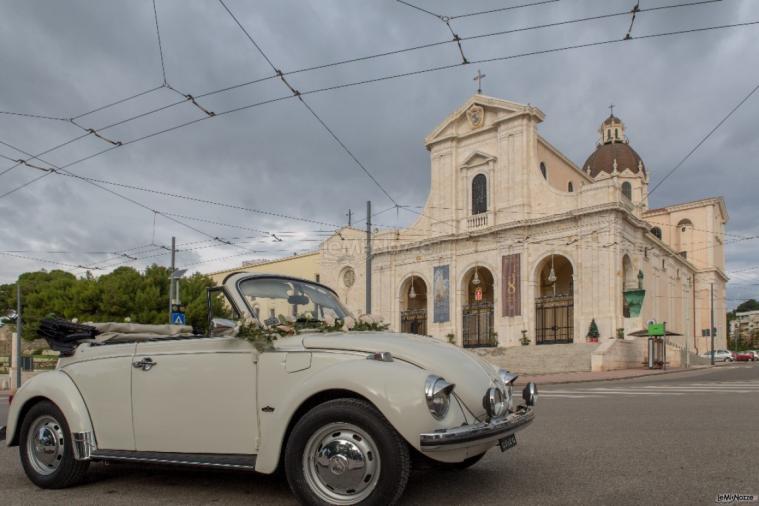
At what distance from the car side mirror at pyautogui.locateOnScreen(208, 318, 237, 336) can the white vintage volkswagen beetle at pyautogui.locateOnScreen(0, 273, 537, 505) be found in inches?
0.4

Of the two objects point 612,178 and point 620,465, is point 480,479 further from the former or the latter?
point 612,178

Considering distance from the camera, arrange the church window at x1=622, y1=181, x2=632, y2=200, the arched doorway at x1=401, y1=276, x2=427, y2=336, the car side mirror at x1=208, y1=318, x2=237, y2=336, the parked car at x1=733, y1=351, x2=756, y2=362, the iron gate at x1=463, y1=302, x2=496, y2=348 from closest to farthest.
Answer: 1. the car side mirror at x1=208, y1=318, x2=237, y2=336
2. the iron gate at x1=463, y1=302, x2=496, y2=348
3. the arched doorway at x1=401, y1=276, x2=427, y2=336
4. the church window at x1=622, y1=181, x2=632, y2=200
5. the parked car at x1=733, y1=351, x2=756, y2=362

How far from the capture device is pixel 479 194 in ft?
147

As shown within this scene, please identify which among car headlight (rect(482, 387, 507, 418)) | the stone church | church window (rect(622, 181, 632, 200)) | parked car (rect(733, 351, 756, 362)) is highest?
church window (rect(622, 181, 632, 200))

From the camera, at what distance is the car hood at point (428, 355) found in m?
4.06

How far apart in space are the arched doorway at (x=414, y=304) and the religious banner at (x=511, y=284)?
24.9 feet

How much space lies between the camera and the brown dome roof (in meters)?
65.8

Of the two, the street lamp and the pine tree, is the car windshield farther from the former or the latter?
the pine tree

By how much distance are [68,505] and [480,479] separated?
2.93m

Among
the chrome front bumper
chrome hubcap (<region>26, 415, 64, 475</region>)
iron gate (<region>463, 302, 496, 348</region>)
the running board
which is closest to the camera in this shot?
the chrome front bumper

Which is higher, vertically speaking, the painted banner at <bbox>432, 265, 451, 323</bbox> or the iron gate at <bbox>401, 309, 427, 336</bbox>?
the painted banner at <bbox>432, 265, 451, 323</bbox>

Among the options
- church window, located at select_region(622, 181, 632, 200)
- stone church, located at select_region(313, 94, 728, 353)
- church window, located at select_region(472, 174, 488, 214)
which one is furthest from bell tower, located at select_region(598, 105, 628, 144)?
church window, located at select_region(472, 174, 488, 214)

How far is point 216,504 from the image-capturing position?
4.29 meters

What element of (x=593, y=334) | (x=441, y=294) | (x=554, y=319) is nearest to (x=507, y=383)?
(x=593, y=334)
